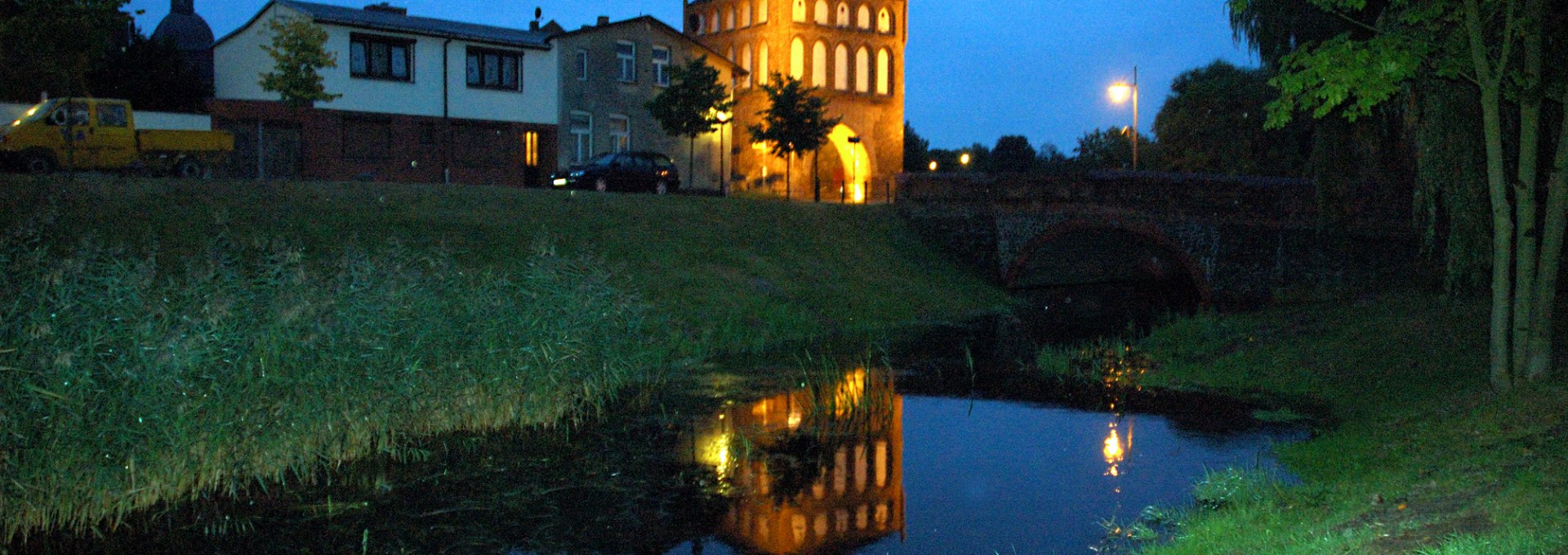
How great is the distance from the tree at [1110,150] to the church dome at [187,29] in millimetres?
47534

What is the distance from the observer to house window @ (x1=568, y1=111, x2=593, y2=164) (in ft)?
152

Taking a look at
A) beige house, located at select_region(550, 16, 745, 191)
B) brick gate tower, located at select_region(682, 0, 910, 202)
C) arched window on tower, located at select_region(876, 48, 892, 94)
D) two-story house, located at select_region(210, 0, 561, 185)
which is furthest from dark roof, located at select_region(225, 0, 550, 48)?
arched window on tower, located at select_region(876, 48, 892, 94)

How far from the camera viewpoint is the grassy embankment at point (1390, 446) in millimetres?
7699

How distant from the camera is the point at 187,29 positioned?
68938 millimetres

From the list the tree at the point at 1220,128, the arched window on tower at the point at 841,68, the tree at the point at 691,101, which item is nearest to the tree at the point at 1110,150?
the tree at the point at 1220,128

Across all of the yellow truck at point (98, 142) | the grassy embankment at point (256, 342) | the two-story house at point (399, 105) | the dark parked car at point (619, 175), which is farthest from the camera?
the two-story house at point (399, 105)

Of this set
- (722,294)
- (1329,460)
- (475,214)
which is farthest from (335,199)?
(1329,460)

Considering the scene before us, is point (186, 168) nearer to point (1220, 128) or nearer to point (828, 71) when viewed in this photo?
point (828, 71)

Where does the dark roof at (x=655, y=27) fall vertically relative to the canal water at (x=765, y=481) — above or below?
above

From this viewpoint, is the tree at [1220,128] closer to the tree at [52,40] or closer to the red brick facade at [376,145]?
the red brick facade at [376,145]

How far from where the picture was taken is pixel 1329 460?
1225 centimetres

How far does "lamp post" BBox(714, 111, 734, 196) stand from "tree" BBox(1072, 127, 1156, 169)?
20.1m

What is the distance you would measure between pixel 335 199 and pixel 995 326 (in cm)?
1505

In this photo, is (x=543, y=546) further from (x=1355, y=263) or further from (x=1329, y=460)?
(x=1355, y=263)
